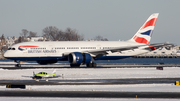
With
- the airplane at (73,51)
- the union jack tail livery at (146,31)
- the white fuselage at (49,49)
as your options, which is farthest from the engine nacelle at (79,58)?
the union jack tail livery at (146,31)

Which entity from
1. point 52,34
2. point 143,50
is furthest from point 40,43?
point 52,34

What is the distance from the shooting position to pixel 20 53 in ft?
156

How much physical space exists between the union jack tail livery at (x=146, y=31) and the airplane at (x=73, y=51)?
1213 millimetres

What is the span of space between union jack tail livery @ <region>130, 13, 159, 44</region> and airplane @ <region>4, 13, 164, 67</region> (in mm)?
1213

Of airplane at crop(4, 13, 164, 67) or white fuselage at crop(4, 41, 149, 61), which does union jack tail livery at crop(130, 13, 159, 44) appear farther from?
white fuselage at crop(4, 41, 149, 61)

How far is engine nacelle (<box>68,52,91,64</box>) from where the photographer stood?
4569cm

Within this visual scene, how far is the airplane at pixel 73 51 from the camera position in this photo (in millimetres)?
47197

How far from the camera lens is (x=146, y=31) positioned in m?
55.4

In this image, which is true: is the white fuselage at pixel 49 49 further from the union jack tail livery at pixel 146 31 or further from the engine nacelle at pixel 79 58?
the union jack tail livery at pixel 146 31

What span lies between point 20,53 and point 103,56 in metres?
14.1

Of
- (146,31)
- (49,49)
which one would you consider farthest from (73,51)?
(146,31)

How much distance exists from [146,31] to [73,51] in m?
15.5

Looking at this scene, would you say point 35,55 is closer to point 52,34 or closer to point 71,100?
point 71,100

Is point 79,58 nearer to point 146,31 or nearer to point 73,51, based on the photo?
point 73,51
